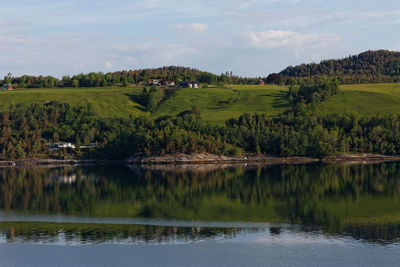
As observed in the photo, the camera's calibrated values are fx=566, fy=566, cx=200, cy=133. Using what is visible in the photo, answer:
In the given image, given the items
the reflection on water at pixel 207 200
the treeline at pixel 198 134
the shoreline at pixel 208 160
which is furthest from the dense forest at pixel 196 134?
the reflection on water at pixel 207 200

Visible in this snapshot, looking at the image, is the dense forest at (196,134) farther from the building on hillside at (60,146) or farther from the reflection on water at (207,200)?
the reflection on water at (207,200)

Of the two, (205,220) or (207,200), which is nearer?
(205,220)

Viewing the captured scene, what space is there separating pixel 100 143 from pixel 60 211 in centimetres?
10089

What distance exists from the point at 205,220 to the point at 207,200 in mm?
17758

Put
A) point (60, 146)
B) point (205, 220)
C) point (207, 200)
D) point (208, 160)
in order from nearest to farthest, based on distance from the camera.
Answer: point (205, 220), point (207, 200), point (208, 160), point (60, 146)

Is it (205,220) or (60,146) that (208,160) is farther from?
(205,220)

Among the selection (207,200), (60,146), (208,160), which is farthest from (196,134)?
(207,200)

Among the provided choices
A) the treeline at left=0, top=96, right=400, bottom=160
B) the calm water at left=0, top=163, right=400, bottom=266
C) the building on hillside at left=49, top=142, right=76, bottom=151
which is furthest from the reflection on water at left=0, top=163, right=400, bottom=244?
the building on hillside at left=49, top=142, right=76, bottom=151

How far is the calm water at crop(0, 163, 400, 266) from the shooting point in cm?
5034

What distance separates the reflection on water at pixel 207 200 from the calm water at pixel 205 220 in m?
0.16

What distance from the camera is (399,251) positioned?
49656 mm

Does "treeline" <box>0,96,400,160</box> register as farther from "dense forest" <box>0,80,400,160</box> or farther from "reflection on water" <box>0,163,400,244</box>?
"reflection on water" <box>0,163,400,244</box>

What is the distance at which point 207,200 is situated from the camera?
84.8m

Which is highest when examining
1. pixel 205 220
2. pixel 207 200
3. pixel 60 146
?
pixel 205 220
